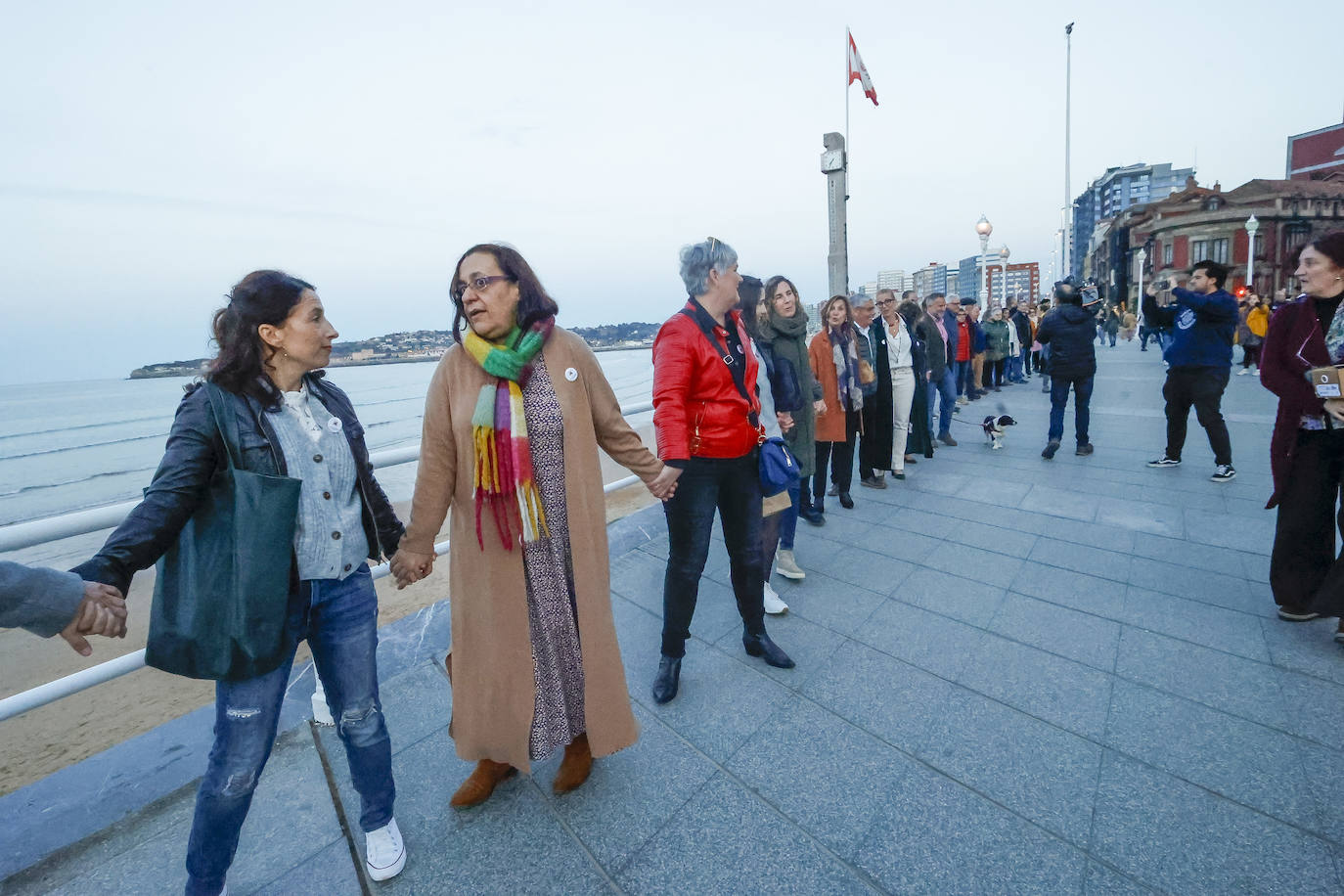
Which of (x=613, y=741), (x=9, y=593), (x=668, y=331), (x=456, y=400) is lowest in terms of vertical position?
(x=613, y=741)

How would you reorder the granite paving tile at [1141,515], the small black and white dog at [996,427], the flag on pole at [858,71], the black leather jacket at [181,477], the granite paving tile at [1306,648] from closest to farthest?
the black leather jacket at [181,477] → the granite paving tile at [1306,648] → the granite paving tile at [1141,515] → the small black and white dog at [996,427] → the flag on pole at [858,71]

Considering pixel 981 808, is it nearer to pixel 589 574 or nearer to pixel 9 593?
pixel 589 574

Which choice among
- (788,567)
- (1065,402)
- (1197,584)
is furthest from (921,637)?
(1065,402)

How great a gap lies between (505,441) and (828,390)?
3.41 metres

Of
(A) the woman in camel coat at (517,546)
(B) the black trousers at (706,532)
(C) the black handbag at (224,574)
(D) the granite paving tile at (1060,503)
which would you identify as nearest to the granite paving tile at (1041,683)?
(B) the black trousers at (706,532)

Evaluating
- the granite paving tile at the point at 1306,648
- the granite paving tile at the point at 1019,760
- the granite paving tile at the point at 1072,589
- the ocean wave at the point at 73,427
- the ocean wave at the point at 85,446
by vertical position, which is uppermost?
the granite paving tile at the point at 1072,589

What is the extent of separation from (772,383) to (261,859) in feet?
9.51

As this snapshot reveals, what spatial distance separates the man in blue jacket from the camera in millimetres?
5184

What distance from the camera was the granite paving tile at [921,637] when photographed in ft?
9.25

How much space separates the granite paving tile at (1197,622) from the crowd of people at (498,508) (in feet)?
0.84

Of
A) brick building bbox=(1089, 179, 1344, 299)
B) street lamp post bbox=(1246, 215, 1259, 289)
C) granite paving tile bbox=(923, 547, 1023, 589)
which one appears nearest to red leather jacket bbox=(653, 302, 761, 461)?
granite paving tile bbox=(923, 547, 1023, 589)

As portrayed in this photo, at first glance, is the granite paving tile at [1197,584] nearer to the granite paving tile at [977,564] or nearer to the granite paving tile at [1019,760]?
the granite paving tile at [977,564]

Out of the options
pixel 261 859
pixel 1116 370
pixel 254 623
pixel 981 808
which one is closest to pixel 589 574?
pixel 254 623

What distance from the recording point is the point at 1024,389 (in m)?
12.8
